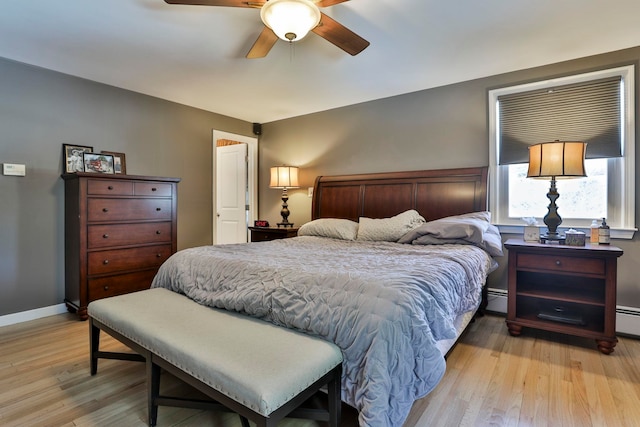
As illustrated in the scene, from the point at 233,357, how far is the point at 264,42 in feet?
6.33

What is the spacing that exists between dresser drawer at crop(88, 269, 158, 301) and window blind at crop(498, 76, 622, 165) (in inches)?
148

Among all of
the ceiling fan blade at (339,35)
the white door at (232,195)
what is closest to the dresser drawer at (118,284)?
the white door at (232,195)

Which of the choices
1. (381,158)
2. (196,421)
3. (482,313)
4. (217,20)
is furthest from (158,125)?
(482,313)

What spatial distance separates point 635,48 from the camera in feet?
8.39

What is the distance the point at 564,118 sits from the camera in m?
2.81

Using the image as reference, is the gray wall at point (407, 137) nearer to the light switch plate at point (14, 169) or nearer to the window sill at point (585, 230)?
the window sill at point (585, 230)

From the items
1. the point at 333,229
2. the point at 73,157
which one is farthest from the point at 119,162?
the point at 333,229

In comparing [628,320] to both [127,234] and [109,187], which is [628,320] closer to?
[127,234]

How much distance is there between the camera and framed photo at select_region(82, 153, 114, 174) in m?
3.25

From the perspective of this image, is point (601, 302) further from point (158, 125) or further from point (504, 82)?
point (158, 125)

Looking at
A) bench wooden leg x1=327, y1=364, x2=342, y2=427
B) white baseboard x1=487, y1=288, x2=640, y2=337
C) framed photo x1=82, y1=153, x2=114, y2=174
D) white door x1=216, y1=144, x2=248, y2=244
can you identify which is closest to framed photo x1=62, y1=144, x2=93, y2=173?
framed photo x1=82, y1=153, x2=114, y2=174

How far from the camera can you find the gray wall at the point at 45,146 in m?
2.86

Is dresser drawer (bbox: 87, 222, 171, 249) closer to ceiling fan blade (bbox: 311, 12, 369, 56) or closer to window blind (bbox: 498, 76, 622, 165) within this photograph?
ceiling fan blade (bbox: 311, 12, 369, 56)

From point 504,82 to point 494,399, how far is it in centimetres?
276
